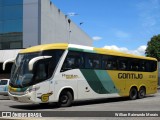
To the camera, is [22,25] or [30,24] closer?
[30,24]

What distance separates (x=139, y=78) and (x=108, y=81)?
395 centimetres

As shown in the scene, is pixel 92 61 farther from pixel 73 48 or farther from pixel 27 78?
pixel 27 78

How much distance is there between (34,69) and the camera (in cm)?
1816

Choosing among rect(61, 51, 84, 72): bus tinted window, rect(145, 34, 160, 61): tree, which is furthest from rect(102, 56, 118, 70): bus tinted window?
rect(145, 34, 160, 61): tree

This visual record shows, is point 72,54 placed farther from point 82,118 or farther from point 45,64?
point 82,118

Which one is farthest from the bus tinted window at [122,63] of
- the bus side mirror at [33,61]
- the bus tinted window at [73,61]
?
the bus side mirror at [33,61]

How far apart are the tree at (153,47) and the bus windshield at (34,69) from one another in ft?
183

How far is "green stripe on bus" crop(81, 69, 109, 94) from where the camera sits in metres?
21.0

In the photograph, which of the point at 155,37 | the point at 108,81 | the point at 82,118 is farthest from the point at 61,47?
the point at 155,37

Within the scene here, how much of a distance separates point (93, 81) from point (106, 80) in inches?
50.7

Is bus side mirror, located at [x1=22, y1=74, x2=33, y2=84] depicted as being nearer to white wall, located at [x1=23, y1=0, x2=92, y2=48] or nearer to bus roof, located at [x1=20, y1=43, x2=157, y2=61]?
bus roof, located at [x1=20, y1=43, x2=157, y2=61]

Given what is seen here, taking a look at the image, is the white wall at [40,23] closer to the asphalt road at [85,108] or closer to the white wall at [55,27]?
the white wall at [55,27]

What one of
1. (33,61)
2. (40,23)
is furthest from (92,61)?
(40,23)

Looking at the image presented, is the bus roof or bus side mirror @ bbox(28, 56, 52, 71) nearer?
bus side mirror @ bbox(28, 56, 52, 71)
